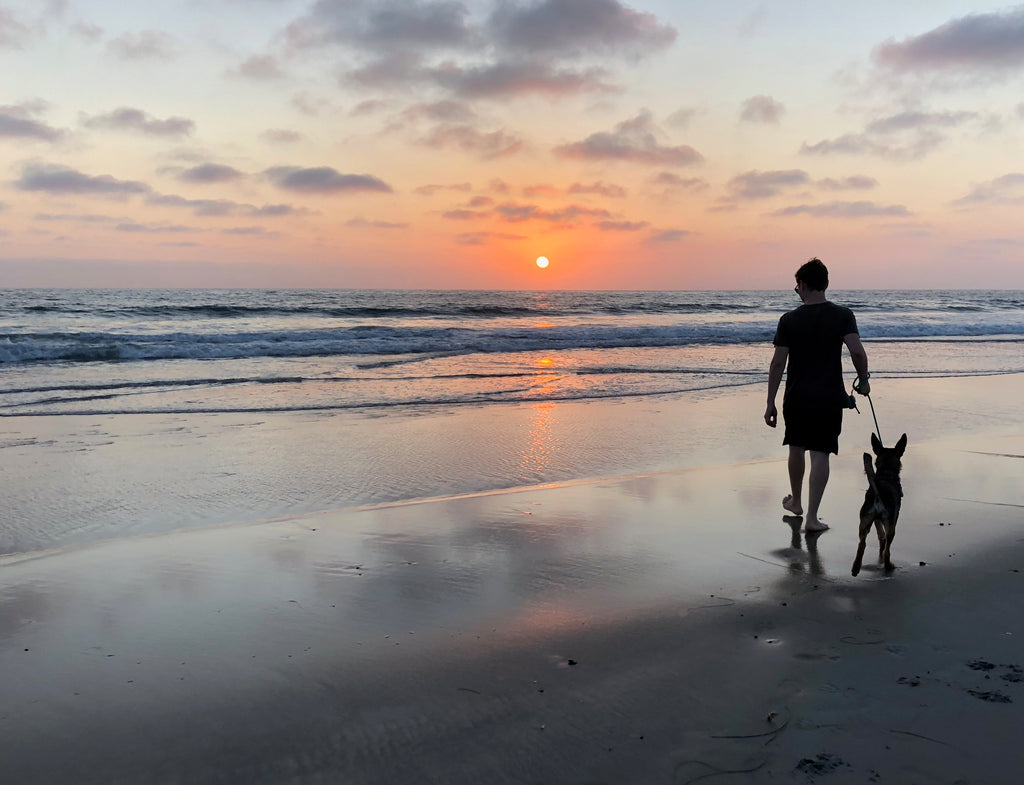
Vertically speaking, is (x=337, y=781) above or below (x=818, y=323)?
below

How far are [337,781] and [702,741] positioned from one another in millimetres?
1198

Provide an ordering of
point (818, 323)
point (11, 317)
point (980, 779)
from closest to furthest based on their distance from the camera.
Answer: point (980, 779)
point (818, 323)
point (11, 317)

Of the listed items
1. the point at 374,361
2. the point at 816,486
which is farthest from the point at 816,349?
the point at 374,361

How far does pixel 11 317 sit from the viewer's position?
111 ft

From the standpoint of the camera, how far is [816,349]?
16.6 ft

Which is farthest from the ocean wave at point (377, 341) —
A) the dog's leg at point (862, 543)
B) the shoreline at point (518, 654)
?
the dog's leg at point (862, 543)

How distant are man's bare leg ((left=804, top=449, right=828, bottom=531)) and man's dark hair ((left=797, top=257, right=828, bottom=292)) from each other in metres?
1.12

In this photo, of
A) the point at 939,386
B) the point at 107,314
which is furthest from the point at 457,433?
the point at 107,314

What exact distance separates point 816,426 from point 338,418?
6.69 meters

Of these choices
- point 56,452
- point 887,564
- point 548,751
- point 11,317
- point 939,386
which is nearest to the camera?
point 548,751

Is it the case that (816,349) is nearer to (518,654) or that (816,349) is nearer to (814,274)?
(814,274)

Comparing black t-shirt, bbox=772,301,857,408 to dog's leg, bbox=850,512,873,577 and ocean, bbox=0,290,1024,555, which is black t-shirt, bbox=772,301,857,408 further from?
ocean, bbox=0,290,1024,555

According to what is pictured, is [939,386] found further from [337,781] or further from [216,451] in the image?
[337,781]

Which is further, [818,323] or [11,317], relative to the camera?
[11,317]
